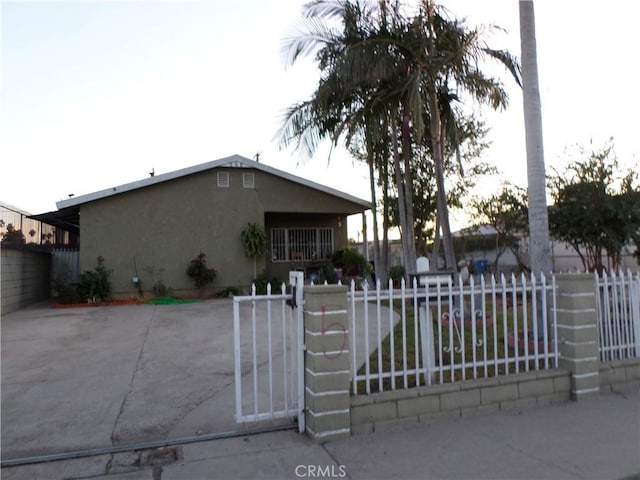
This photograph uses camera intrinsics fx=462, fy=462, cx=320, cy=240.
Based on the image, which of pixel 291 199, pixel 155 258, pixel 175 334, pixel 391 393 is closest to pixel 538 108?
pixel 391 393

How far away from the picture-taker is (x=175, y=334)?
30.7 feet

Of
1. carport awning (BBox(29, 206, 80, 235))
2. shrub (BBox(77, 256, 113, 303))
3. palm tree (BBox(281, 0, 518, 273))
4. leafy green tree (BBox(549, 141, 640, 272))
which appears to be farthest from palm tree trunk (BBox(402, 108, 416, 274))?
carport awning (BBox(29, 206, 80, 235))

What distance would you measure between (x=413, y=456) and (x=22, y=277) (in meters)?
14.0

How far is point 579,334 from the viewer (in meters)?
5.20

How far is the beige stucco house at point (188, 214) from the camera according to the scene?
14719 millimetres

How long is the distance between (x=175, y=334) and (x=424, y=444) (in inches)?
258

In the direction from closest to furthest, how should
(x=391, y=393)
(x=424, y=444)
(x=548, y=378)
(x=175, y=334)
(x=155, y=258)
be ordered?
1. (x=424, y=444)
2. (x=391, y=393)
3. (x=548, y=378)
4. (x=175, y=334)
5. (x=155, y=258)

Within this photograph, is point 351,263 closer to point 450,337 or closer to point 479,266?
point 479,266

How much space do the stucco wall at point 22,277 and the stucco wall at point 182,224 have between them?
5.41 ft

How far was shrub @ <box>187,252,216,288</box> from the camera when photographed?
15203 mm

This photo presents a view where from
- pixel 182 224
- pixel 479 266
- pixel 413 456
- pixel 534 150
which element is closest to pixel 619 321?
pixel 534 150

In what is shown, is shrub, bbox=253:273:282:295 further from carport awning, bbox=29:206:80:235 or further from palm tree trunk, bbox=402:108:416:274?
carport awning, bbox=29:206:80:235

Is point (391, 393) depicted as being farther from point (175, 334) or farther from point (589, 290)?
A: point (175, 334)

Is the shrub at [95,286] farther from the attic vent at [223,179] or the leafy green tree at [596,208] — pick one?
the leafy green tree at [596,208]
